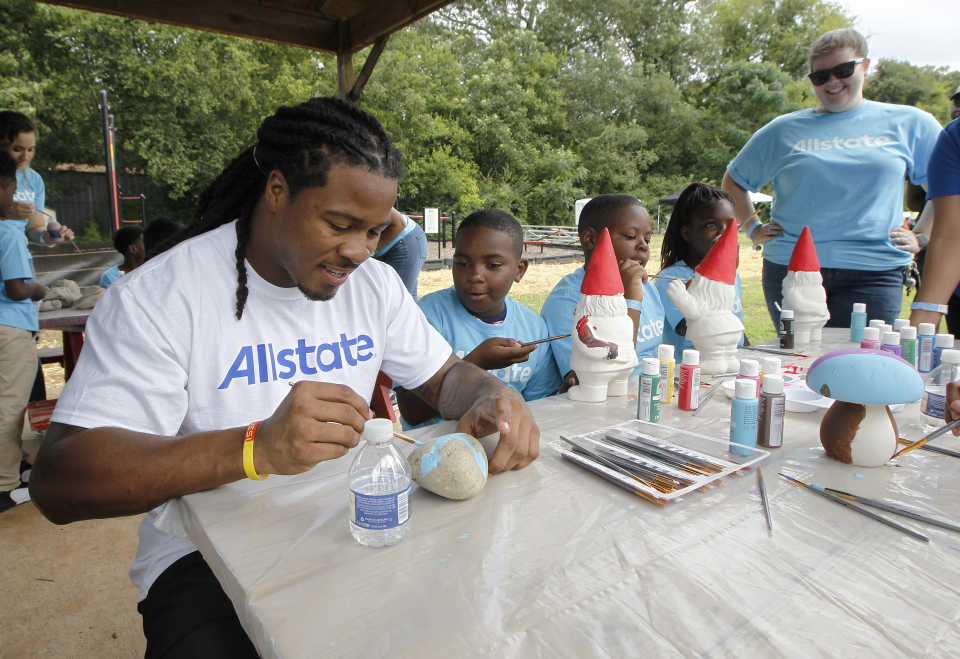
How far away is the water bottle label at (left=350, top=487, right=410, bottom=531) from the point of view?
2.83ft

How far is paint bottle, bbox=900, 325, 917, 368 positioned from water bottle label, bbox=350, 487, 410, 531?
2.06 m

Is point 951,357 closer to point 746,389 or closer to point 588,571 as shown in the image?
point 746,389

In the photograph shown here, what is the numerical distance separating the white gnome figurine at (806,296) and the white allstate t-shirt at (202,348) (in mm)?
1896

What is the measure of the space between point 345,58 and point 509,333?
355 centimetres

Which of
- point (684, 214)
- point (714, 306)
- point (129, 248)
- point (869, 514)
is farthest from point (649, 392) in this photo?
point (129, 248)

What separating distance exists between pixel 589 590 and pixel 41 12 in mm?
17001

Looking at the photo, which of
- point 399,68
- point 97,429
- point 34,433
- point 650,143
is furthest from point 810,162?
point 650,143

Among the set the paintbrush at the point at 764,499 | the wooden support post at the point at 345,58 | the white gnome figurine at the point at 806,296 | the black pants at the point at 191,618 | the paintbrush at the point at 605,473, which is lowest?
the black pants at the point at 191,618

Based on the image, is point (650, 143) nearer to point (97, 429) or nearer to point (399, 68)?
point (399, 68)

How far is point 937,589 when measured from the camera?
793 mm

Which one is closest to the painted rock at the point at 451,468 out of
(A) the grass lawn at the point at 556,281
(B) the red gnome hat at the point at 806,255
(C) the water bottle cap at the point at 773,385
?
(C) the water bottle cap at the point at 773,385

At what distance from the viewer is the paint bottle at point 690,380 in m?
1.61

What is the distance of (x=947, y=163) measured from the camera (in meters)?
2.29

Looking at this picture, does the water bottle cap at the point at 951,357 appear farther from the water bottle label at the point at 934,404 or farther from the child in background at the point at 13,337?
the child in background at the point at 13,337
